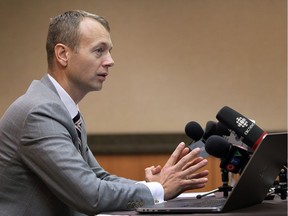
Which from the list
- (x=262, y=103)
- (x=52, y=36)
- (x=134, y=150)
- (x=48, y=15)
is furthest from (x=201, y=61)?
(x=52, y=36)

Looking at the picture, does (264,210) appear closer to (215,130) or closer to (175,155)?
(175,155)

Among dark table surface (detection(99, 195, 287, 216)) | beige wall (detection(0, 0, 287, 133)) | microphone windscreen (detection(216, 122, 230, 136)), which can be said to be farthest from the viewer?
beige wall (detection(0, 0, 287, 133))

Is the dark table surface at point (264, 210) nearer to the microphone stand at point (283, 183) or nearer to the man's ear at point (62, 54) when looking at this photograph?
the microphone stand at point (283, 183)

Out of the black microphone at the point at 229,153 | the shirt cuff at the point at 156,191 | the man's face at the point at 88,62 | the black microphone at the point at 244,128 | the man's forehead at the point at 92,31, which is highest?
the man's forehead at the point at 92,31

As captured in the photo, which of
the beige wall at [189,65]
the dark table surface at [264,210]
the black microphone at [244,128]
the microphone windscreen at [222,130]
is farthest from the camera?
the beige wall at [189,65]

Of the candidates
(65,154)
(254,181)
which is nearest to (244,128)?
(254,181)

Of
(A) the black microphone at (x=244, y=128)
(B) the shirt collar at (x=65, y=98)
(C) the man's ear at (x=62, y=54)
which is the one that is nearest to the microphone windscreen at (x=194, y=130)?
(A) the black microphone at (x=244, y=128)

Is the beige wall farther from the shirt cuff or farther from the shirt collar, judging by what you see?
the shirt cuff

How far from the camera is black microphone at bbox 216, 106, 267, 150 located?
179 cm

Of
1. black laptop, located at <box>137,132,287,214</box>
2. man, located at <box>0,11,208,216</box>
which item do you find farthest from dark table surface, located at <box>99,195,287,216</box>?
man, located at <box>0,11,208,216</box>

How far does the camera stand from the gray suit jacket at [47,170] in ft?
5.97

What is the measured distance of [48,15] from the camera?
479 cm

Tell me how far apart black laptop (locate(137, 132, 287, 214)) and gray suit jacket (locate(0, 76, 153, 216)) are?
19 centimetres

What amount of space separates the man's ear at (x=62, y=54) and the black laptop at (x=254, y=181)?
2.62 ft
